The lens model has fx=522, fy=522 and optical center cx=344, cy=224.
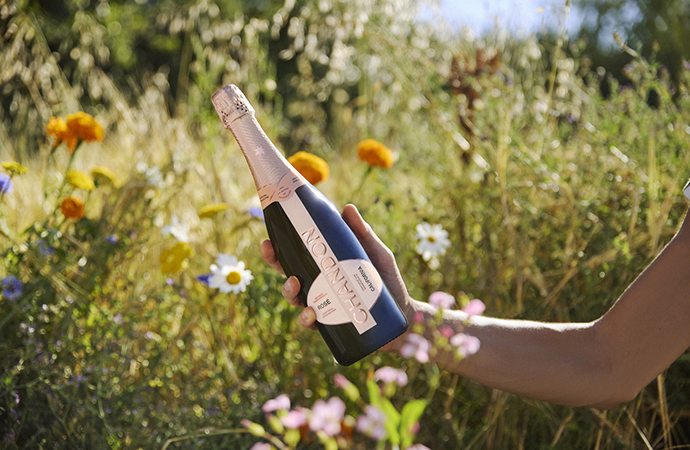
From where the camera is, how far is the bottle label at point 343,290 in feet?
3.09

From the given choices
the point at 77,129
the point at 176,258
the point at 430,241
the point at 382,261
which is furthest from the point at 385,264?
the point at 77,129

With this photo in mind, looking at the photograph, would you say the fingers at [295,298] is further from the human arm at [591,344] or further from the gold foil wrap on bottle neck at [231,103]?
the gold foil wrap on bottle neck at [231,103]

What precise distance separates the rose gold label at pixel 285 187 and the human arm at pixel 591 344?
127mm

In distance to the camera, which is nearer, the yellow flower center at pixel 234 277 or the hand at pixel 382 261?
the hand at pixel 382 261

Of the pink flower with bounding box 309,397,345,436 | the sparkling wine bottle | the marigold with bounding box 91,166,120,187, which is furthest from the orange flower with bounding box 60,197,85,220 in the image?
the pink flower with bounding box 309,397,345,436

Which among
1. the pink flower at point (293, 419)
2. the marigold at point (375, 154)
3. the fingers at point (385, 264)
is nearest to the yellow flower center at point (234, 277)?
the fingers at point (385, 264)

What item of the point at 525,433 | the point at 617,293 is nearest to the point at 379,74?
the point at 617,293

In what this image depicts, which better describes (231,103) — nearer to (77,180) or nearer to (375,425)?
(77,180)

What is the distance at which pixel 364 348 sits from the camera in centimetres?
95

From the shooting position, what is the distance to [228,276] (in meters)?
1.31

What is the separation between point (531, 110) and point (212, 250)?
129 centimetres

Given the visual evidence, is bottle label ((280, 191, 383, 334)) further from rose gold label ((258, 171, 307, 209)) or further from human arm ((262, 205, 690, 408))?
rose gold label ((258, 171, 307, 209))

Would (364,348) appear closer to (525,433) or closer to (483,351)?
(483,351)

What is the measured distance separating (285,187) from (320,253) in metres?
0.20
